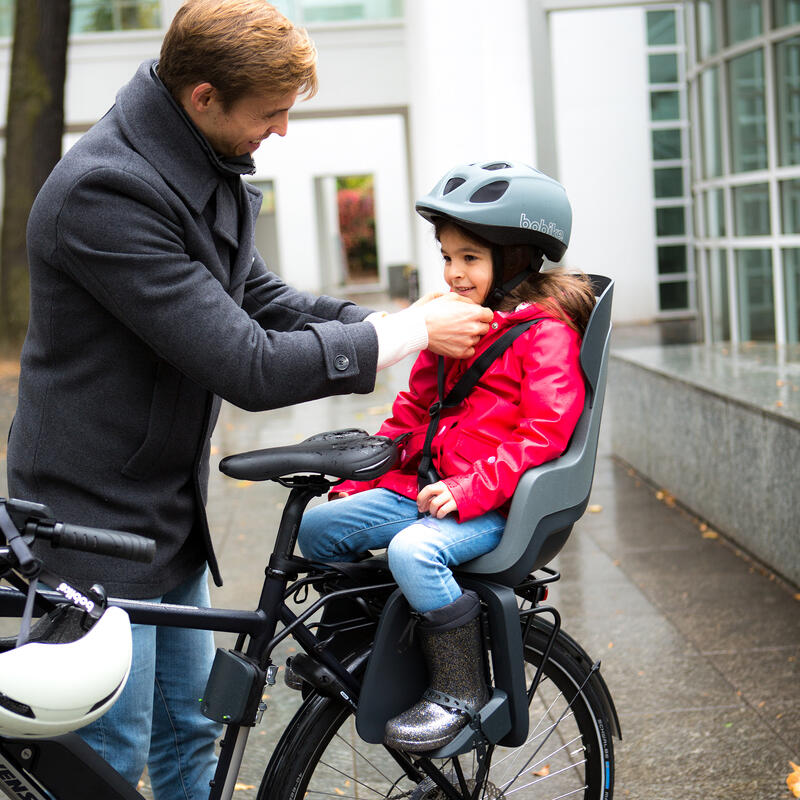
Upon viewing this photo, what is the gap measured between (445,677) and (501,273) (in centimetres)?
94

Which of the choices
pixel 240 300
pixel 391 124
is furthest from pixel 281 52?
pixel 391 124

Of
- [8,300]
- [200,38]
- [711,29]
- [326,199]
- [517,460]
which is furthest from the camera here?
[326,199]

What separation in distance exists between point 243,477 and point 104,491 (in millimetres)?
281

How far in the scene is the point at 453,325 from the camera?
2.34 m

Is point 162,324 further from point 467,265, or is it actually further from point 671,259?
point 671,259

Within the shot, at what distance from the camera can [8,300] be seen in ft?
48.5

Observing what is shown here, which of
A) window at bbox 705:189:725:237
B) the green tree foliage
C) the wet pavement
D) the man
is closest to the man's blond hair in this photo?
the man

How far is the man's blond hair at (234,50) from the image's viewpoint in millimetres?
2018

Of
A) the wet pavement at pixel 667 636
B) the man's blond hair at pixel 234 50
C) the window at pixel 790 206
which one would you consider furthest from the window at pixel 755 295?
the man's blond hair at pixel 234 50

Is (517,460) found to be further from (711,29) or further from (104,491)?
(711,29)

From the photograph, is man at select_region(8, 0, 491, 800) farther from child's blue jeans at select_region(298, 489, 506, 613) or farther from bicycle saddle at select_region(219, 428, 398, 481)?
child's blue jeans at select_region(298, 489, 506, 613)

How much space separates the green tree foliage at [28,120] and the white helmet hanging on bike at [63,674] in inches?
526

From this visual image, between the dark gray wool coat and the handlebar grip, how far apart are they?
0.38 metres

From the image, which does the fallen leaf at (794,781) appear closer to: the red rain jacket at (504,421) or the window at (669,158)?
the red rain jacket at (504,421)
